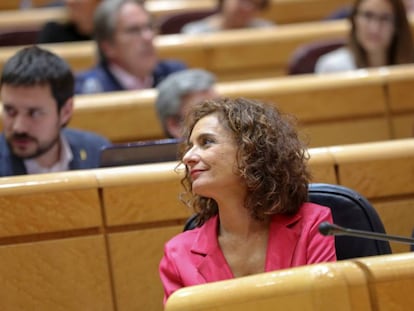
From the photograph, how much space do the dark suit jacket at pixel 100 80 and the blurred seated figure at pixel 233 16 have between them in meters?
0.42

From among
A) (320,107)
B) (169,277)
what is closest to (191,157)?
(169,277)

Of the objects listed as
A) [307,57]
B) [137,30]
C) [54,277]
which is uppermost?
[137,30]

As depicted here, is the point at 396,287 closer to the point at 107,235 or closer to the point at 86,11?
the point at 107,235

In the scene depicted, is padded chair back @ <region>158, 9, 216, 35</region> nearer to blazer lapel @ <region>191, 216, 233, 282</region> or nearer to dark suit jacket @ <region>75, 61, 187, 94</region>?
dark suit jacket @ <region>75, 61, 187, 94</region>

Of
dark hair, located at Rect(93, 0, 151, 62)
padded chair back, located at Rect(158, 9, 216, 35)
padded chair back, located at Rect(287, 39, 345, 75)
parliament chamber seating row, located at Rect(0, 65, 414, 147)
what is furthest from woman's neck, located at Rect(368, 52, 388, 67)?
padded chair back, located at Rect(158, 9, 216, 35)

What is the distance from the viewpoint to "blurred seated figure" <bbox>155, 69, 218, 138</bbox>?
1630mm

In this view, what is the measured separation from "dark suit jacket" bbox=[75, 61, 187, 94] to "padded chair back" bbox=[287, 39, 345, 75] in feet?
0.85

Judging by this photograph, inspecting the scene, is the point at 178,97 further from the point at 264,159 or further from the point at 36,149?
the point at 264,159

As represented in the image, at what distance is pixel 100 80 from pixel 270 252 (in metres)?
1.01

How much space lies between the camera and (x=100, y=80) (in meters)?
1.98

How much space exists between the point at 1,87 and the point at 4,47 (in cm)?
95

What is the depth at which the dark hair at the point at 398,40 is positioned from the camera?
207 centimetres

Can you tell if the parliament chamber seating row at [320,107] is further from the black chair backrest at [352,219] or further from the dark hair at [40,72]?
the black chair backrest at [352,219]

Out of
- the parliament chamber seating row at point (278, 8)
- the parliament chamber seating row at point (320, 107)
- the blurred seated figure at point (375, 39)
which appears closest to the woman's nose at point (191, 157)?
the parliament chamber seating row at point (320, 107)
